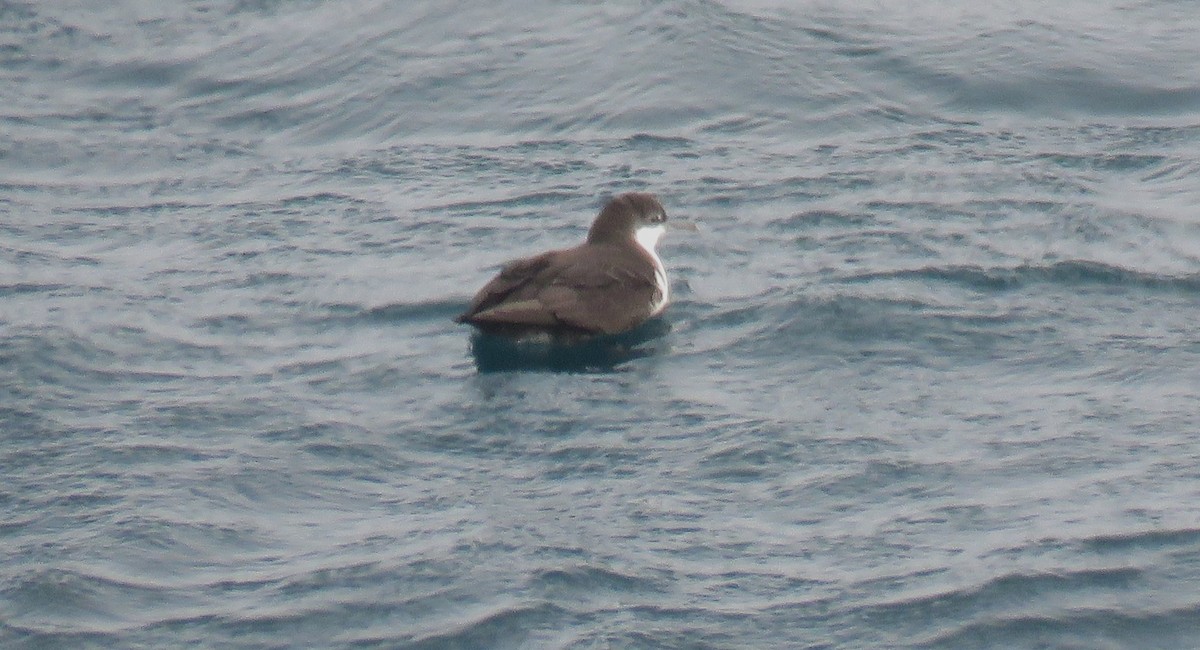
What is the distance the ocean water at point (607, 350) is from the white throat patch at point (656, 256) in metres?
0.14

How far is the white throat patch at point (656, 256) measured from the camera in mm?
10484

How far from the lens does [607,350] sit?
10125 millimetres

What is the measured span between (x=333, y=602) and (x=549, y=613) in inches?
32.5

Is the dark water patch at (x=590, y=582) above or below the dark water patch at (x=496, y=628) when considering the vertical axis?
above

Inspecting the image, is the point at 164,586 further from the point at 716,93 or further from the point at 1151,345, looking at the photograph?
the point at 716,93

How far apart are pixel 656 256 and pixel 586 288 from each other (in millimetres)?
843

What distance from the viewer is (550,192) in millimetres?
12508

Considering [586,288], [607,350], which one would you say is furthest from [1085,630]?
[586,288]

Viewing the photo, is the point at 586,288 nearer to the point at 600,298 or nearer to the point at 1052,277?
the point at 600,298

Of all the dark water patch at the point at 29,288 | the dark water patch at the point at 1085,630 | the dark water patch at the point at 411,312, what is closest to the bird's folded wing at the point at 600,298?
the dark water patch at the point at 411,312

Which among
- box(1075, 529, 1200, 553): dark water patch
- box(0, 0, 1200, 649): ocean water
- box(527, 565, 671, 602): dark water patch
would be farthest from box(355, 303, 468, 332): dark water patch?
box(1075, 529, 1200, 553): dark water patch

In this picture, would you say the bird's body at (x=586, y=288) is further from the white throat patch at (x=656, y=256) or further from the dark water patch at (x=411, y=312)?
the dark water patch at (x=411, y=312)

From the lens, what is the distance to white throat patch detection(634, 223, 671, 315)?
10.5 metres

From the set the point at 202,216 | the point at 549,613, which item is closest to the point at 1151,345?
the point at 549,613
